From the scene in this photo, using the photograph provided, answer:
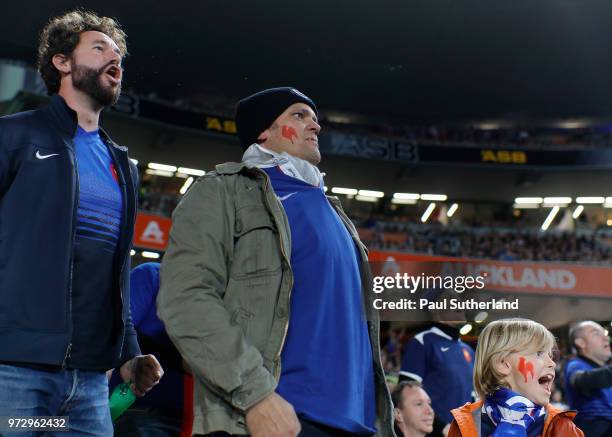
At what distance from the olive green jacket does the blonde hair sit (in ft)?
3.34

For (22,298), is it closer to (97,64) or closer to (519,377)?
(97,64)

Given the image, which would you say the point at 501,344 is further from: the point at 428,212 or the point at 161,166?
the point at 428,212

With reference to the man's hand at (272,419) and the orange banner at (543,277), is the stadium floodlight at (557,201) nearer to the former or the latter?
the orange banner at (543,277)

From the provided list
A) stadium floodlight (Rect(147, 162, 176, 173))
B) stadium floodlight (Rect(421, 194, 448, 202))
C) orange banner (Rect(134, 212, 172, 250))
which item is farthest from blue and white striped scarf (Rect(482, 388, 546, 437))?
stadium floodlight (Rect(421, 194, 448, 202))

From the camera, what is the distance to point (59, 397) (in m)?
1.95

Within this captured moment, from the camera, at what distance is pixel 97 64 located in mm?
2354

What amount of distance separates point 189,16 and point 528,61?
12407 millimetres

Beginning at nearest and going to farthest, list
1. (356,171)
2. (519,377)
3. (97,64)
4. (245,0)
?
1. (97,64)
2. (519,377)
3. (245,0)
4. (356,171)

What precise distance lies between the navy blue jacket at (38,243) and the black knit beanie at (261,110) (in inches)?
23.6

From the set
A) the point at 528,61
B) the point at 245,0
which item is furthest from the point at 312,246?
the point at 528,61

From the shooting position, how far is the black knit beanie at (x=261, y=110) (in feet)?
8.23

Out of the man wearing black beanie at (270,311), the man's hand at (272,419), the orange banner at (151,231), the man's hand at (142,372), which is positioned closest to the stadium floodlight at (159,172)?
Result: the orange banner at (151,231)

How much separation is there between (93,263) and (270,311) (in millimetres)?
535

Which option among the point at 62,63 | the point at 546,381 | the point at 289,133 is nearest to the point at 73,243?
the point at 62,63
